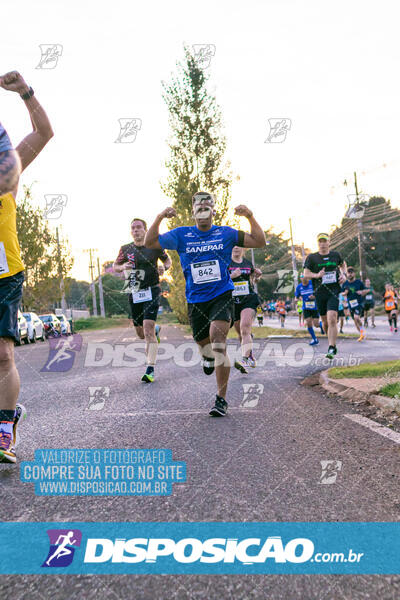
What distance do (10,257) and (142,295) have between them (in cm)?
468

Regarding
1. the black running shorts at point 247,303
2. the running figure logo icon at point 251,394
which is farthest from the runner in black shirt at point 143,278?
the running figure logo icon at point 251,394

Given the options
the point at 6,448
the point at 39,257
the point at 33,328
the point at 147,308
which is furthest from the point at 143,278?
the point at 39,257

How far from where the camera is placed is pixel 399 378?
5457 mm

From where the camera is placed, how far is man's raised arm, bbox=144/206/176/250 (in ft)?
15.8

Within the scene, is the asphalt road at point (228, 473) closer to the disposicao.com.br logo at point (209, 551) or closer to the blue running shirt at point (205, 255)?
the disposicao.com.br logo at point (209, 551)

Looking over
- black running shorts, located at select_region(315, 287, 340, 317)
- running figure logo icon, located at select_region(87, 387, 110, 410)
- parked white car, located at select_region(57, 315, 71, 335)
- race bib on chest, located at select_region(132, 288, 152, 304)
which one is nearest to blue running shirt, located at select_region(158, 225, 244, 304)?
running figure logo icon, located at select_region(87, 387, 110, 410)

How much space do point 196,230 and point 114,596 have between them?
155 inches

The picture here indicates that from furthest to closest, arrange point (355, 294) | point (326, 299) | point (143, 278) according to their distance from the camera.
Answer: point (355, 294), point (326, 299), point (143, 278)

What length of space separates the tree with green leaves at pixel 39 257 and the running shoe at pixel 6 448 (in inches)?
1340

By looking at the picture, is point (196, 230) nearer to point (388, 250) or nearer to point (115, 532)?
point (115, 532)

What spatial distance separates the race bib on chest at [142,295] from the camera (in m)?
7.97

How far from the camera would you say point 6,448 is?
10.6 ft

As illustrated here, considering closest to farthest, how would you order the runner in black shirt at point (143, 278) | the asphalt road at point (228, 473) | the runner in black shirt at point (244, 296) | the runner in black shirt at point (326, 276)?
1. the asphalt road at point (228, 473)
2. the runner in black shirt at point (143, 278)
3. the runner in black shirt at point (244, 296)
4. the runner in black shirt at point (326, 276)

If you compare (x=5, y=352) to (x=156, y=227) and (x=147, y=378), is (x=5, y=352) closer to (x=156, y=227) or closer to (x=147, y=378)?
(x=156, y=227)
